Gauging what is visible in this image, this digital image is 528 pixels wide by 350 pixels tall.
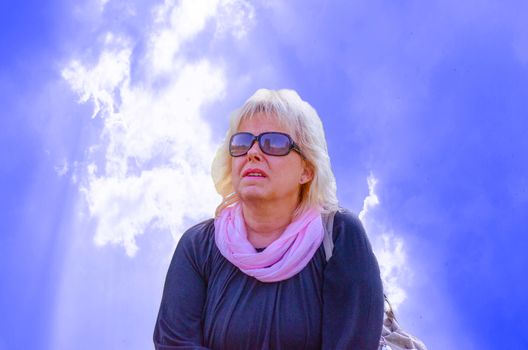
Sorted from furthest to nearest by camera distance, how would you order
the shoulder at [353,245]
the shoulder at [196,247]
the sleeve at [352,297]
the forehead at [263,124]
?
the shoulder at [196,247] < the forehead at [263,124] < the shoulder at [353,245] < the sleeve at [352,297]

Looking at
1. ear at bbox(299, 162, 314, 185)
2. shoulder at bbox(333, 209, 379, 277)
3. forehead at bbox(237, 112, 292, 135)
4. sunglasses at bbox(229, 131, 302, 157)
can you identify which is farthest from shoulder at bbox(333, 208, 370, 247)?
forehead at bbox(237, 112, 292, 135)

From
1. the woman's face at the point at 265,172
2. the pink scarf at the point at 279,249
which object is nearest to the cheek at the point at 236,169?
the woman's face at the point at 265,172

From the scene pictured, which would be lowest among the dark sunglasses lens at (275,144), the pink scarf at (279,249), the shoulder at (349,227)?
the pink scarf at (279,249)

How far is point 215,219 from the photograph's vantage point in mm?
3645

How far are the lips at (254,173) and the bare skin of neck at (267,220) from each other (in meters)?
0.17

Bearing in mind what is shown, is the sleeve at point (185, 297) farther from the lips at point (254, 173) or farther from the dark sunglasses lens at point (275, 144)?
the dark sunglasses lens at point (275, 144)

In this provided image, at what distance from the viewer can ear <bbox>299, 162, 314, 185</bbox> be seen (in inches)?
133

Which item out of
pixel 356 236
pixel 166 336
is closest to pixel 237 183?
pixel 356 236

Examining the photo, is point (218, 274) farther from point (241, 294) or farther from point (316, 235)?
point (316, 235)

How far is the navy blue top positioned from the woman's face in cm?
35

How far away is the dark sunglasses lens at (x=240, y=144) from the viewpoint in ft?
10.9

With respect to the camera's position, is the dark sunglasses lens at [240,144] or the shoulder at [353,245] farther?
the dark sunglasses lens at [240,144]

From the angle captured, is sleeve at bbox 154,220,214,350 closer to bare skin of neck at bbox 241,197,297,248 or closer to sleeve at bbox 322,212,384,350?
bare skin of neck at bbox 241,197,297,248

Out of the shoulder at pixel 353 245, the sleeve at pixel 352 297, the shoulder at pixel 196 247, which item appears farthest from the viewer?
the shoulder at pixel 196 247
